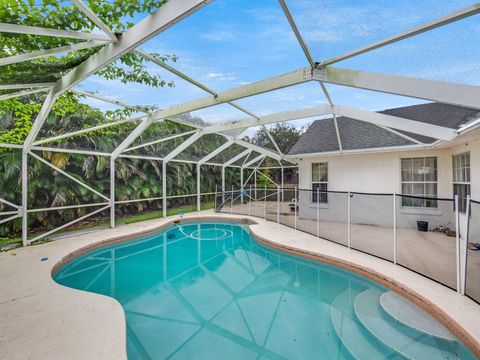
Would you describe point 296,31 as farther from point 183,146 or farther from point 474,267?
point 183,146

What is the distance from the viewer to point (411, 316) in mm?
3510

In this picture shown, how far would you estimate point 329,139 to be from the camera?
33.3 feet

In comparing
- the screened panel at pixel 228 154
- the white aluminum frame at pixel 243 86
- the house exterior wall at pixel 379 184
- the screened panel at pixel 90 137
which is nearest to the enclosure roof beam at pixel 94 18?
the white aluminum frame at pixel 243 86

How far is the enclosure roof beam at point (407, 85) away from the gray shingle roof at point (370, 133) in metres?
4.04

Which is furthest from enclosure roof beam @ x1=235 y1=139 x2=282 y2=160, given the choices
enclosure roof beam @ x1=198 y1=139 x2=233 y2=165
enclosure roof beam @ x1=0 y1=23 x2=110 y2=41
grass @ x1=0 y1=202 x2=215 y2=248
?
enclosure roof beam @ x1=0 y1=23 x2=110 y2=41

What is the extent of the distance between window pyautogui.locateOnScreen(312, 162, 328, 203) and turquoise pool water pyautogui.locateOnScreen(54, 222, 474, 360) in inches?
163

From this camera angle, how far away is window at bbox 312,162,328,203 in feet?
33.0

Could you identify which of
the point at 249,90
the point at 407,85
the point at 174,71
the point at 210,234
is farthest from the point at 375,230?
the point at 174,71

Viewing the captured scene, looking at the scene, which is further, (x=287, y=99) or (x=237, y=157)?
(x=237, y=157)

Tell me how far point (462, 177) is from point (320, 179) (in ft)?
15.0

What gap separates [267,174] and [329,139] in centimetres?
756

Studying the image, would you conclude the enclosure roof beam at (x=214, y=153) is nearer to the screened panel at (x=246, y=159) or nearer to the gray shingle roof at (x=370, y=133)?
the screened panel at (x=246, y=159)

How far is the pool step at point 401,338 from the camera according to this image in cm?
289

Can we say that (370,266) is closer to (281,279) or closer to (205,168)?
(281,279)
